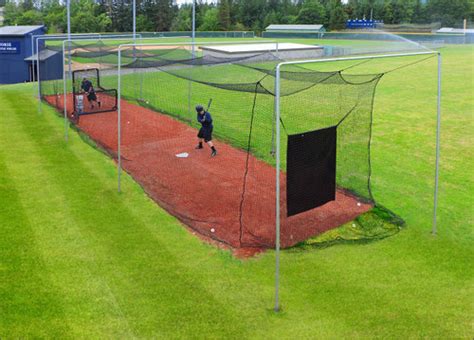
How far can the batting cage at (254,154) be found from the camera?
8273mm

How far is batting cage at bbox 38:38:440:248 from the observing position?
8273mm

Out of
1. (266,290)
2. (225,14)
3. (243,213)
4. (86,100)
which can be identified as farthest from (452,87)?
(225,14)

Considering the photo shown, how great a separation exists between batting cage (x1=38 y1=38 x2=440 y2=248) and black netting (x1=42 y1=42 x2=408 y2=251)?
0.03 m

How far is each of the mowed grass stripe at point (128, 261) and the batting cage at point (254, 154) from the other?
0.94m

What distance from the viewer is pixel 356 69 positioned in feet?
97.9

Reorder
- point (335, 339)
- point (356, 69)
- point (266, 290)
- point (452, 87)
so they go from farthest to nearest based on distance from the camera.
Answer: point (356, 69) → point (452, 87) → point (266, 290) → point (335, 339)

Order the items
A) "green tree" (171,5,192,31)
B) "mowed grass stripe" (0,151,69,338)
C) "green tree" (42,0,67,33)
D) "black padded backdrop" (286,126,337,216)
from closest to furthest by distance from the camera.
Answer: "mowed grass stripe" (0,151,69,338) < "black padded backdrop" (286,126,337,216) < "green tree" (42,0,67,33) < "green tree" (171,5,192,31)

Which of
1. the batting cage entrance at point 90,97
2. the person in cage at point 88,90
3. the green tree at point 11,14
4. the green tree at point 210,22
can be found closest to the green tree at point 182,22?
the green tree at point 210,22

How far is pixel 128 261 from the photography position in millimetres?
7773

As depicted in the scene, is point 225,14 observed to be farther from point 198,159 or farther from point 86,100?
point 198,159

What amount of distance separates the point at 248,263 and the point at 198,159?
5470mm

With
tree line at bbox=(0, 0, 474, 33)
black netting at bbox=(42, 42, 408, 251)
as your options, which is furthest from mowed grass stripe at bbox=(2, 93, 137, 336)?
tree line at bbox=(0, 0, 474, 33)

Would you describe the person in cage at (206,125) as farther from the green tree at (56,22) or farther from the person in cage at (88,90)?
the green tree at (56,22)

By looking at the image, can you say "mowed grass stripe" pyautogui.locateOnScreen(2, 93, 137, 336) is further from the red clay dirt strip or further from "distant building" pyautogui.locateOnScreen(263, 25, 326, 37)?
"distant building" pyautogui.locateOnScreen(263, 25, 326, 37)
